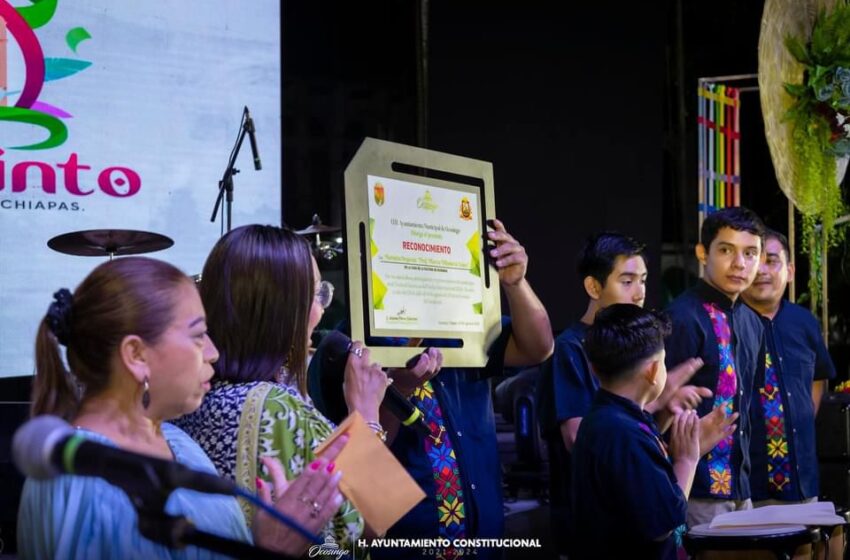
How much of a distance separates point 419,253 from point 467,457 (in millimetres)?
515

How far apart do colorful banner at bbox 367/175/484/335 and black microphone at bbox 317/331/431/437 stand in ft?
0.30

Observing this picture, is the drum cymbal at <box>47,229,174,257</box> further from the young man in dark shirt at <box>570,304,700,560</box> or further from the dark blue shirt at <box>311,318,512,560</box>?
the young man in dark shirt at <box>570,304,700,560</box>

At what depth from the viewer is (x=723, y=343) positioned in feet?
11.2

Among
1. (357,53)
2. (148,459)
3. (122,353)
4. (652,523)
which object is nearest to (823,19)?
(357,53)

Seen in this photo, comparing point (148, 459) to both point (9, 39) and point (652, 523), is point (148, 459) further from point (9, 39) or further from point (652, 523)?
point (9, 39)

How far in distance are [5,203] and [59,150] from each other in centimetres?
31

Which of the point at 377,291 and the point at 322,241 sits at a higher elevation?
the point at 322,241

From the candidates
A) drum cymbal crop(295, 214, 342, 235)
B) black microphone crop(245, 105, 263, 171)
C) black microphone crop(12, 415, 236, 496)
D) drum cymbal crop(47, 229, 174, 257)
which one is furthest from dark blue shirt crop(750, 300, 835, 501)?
black microphone crop(12, 415, 236, 496)

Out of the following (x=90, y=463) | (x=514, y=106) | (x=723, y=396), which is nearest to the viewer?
(x=90, y=463)

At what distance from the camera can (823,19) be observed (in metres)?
4.45

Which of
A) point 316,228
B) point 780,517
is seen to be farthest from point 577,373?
point 316,228

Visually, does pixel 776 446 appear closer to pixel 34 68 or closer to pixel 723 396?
pixel 723 396

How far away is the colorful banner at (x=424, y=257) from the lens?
2.09 m

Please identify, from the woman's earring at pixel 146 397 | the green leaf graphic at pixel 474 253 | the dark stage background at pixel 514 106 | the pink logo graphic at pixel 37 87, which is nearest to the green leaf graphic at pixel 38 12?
the pink logo graphic at pixel 37 87
